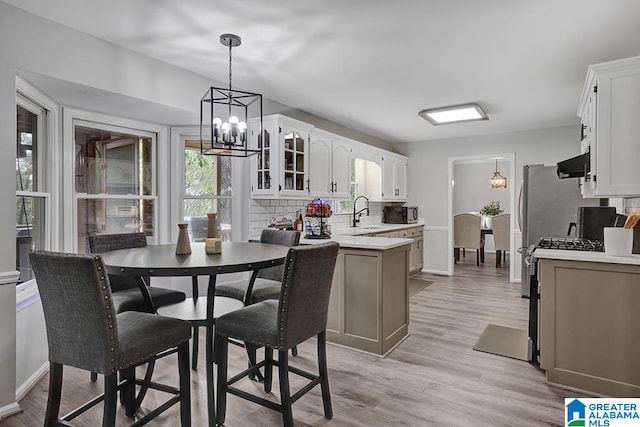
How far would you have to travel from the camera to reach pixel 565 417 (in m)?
2.10

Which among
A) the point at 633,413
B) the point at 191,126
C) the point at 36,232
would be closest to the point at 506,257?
the point at 633,413

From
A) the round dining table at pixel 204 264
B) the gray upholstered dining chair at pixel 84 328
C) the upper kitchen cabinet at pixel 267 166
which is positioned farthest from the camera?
the upper kitchen cabinet at pixel 267 166

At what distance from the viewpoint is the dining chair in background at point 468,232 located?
7199 mm

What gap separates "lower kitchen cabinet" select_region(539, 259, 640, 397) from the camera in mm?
2283

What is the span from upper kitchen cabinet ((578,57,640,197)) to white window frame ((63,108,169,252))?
3.59 m

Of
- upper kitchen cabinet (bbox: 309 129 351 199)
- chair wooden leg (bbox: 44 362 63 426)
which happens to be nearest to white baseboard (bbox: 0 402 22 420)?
chair wooden leg (bbox: 44 362 63 426)

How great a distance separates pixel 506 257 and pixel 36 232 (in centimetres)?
879

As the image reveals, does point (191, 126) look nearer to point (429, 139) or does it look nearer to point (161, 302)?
point (161, 302)

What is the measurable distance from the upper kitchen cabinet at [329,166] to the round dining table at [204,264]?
82.2 inches

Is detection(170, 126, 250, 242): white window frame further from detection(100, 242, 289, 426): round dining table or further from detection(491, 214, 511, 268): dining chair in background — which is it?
detection(491, 214, 511, 268): dining chair in background

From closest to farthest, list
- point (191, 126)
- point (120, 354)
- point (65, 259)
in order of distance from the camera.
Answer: point (65, 259) → point (120, 354) → point (191, 126)

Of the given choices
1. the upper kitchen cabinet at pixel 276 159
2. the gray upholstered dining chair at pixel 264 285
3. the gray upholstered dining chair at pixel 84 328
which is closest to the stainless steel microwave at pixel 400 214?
the upper kitchen cabinet at pixel 276 159

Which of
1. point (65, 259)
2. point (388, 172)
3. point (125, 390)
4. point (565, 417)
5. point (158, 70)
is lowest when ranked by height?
point (565, 417)

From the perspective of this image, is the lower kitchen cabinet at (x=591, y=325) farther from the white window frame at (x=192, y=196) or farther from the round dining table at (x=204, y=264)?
the white window frame at (x=192, y=196)
